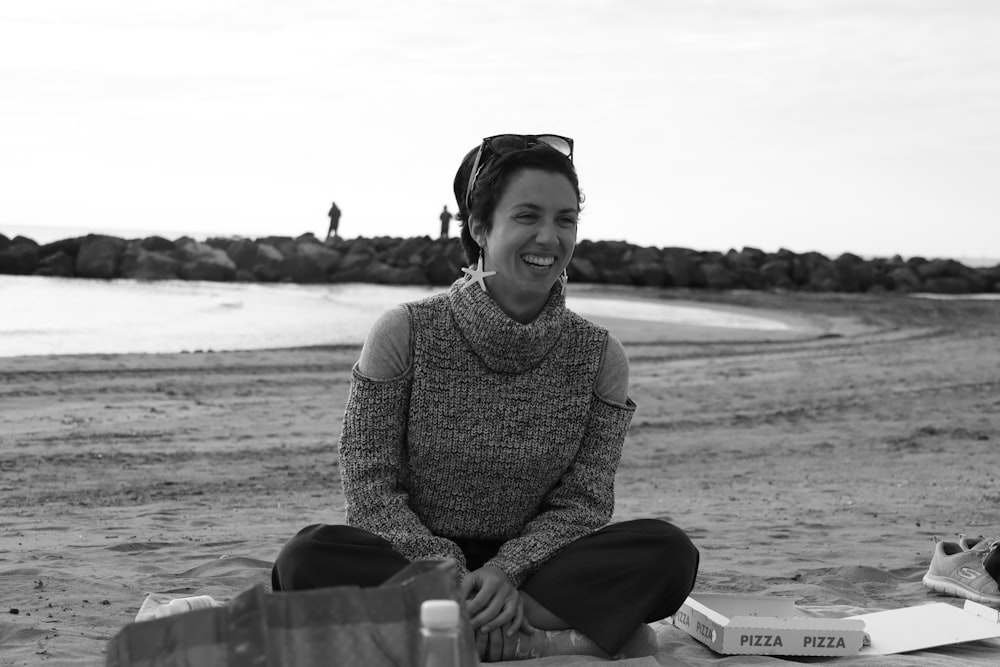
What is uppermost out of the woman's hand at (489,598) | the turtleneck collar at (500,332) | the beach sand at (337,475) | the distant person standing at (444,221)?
the distant person standing at (444,221)

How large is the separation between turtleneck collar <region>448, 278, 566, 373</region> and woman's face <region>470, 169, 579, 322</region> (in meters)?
0.09

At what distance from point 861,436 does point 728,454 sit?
3.89 ft

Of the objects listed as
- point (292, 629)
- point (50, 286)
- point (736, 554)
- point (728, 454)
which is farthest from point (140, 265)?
point (292, 629)

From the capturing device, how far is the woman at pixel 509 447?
3.11m

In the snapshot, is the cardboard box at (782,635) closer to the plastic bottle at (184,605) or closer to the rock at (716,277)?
the plastic bottle at (184,605)

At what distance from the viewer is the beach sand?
4043 millimetres

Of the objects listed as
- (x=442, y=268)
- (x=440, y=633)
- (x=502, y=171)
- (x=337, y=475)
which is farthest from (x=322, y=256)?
(x=440, y=633)

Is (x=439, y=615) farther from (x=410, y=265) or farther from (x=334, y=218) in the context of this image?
(x=334, y=218)

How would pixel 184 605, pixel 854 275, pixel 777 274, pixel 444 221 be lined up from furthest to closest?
pixel 444 221, pixel 854 275, pixel 777 274, pixel 184 605

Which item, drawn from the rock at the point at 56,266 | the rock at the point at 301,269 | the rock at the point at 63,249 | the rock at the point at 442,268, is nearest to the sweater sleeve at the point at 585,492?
the rock at the point at 442,268

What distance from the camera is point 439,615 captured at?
1.62 meters

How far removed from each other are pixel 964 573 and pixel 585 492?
1.76 m

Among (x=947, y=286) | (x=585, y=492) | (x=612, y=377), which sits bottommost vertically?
(x=585, y=492)

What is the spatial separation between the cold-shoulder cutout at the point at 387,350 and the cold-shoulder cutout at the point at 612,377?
579 millimetres
